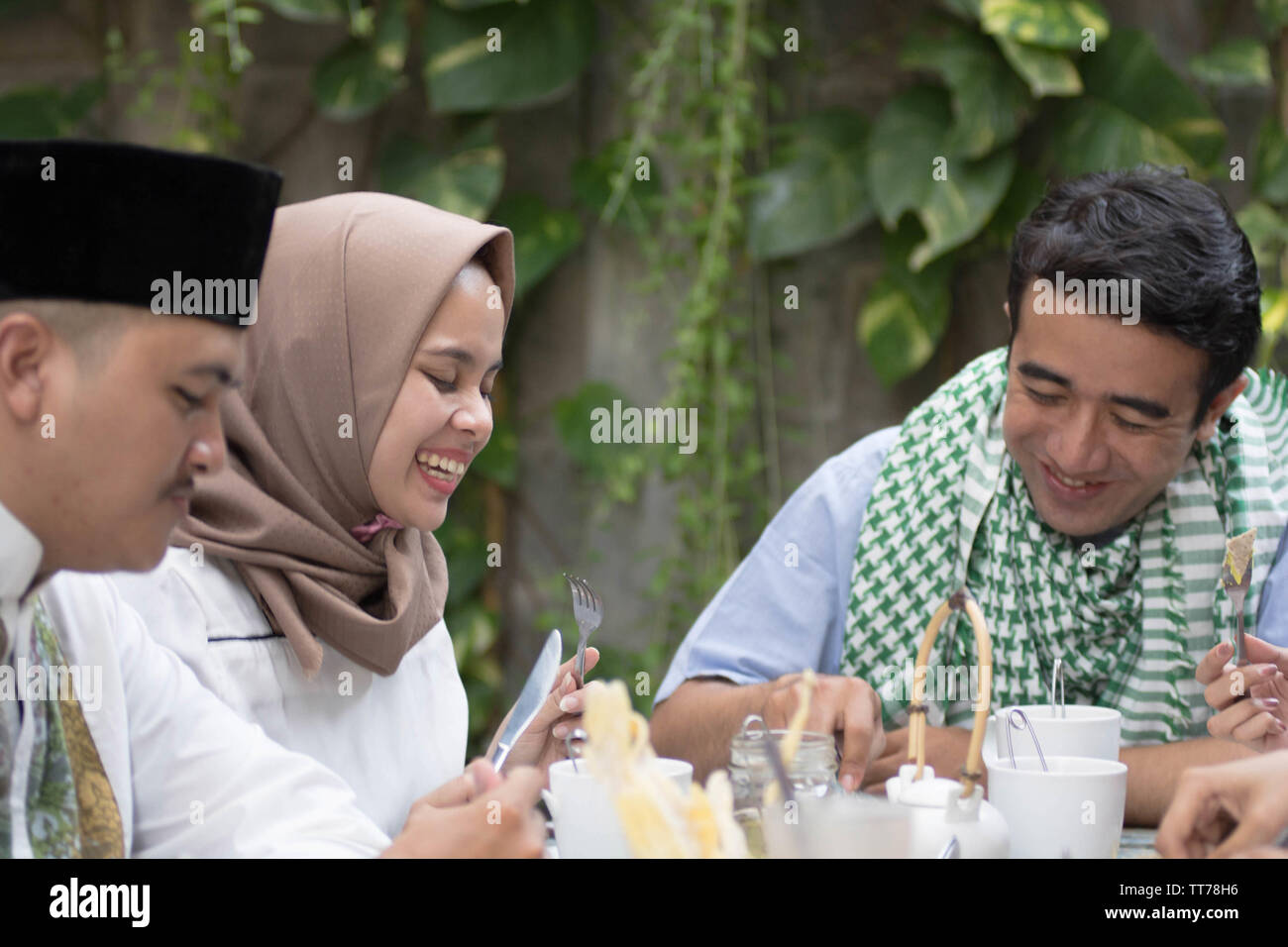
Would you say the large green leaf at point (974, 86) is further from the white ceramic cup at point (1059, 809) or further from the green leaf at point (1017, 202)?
the white ceramic cup at point (1059, 809)

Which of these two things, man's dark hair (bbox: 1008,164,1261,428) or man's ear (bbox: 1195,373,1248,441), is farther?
man's ear (bbox: 1195,373,1248,441)

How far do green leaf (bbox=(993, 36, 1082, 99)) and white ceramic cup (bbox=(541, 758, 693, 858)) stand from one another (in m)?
2.07

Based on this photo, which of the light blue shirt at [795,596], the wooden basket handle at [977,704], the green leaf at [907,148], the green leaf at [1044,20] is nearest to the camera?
the wooden basket handle at [977,704]

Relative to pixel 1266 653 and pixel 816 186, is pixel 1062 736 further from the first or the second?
pixel 816 186

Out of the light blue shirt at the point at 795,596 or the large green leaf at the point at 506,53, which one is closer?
the light blue shirt at the point at 795,596

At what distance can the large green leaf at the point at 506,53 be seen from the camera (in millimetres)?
2951

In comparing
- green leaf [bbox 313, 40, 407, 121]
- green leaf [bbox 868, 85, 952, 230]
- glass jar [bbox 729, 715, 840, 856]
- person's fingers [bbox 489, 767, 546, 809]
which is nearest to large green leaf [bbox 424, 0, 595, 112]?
green leaf [bbox 313, 40, 407, 121]

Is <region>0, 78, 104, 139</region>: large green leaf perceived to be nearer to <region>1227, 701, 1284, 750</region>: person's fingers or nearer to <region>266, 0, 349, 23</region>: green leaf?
<region>266, 0, 349, 23</region>: green leaf

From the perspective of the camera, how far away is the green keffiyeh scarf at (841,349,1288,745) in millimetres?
1771

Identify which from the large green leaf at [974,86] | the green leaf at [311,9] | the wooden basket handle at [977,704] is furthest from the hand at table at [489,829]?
the green leaf at [311,9]

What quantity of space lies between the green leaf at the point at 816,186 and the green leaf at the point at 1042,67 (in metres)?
0.36

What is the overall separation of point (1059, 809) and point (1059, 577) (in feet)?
2.45

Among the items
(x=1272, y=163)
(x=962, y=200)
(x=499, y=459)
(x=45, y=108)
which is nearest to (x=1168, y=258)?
(x=962, y=200)
